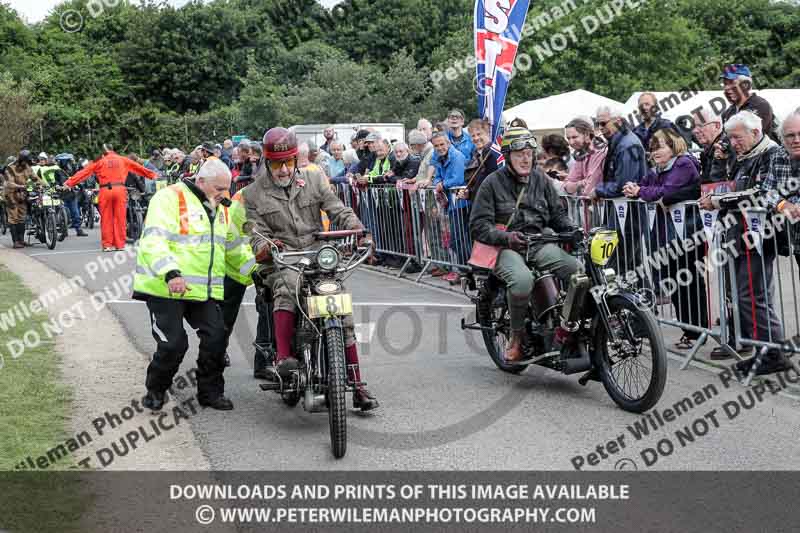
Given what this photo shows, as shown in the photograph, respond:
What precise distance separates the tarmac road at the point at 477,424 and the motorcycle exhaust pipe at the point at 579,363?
0.22m

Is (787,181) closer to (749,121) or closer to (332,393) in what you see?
(749,121)

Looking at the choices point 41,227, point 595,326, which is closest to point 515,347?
point 595,326

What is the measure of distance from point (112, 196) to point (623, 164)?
12.9 m

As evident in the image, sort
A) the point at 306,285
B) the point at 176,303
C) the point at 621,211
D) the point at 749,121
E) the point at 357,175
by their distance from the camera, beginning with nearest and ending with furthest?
the point at 306,285, the point at 176,303, the point at 749,121, the point at 621,211, the point at 357,175

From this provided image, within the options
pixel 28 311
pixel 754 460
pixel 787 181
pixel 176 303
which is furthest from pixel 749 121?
pixel 28 311

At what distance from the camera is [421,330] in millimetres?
10500

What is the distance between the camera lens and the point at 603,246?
723cm

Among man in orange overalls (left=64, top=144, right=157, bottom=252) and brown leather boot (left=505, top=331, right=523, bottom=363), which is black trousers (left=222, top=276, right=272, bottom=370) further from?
man in orange overalls (left=64, top=144, right=157, bottom=252)

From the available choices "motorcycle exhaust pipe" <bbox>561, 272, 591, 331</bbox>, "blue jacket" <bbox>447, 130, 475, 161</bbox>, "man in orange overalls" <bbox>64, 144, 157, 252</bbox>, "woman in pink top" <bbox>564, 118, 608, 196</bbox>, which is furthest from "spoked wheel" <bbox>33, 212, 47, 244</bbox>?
"motorcycle exhaust pipe" <bbox>561, 272, 591, 331</bbox>

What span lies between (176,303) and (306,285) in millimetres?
1072

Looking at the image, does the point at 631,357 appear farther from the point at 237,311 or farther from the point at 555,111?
the point at 555,111

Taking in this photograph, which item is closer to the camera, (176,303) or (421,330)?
(176,303)

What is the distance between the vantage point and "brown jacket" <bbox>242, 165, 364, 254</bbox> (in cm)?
732

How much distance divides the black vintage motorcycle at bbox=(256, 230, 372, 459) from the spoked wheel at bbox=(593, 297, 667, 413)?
176cm
